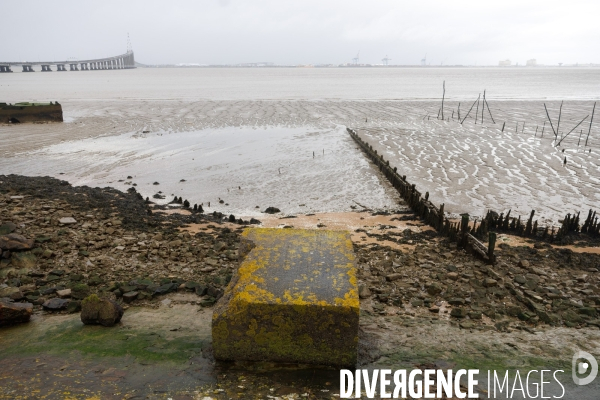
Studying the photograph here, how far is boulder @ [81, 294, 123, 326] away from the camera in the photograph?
4.65 metres

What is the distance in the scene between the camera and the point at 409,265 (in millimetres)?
7273

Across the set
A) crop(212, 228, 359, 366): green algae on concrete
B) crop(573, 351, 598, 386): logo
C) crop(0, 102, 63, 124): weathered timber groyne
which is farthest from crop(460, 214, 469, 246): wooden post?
crop(0, 102, 63, 124): weathered timber groyne

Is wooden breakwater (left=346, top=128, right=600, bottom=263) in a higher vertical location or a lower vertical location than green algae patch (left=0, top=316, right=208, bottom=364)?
lower

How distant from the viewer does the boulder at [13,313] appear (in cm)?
468

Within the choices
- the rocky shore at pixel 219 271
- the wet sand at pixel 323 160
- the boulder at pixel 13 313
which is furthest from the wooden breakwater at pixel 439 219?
the boulder at pixel 13 313

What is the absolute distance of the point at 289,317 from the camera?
12.1 feet

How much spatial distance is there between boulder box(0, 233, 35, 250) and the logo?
786 centimetres

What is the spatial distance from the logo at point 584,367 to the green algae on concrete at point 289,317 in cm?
216

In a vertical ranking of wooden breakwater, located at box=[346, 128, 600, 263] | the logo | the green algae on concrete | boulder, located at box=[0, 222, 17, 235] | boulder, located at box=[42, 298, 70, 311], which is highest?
the green algae on concrete

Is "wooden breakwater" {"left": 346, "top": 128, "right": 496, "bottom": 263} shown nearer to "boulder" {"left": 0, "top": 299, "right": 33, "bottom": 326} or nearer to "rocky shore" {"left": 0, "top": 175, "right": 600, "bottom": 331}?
"rocky shore" {"left": 0, "top": 175, "right": 600, "bottom": 331}

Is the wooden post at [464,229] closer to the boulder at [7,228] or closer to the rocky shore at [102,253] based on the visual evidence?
the rocky shore at [102,253]

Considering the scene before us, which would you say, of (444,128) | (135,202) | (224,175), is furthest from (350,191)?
(444,128)

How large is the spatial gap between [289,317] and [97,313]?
93.4 inches

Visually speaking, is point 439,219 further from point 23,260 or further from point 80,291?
point 23,260
